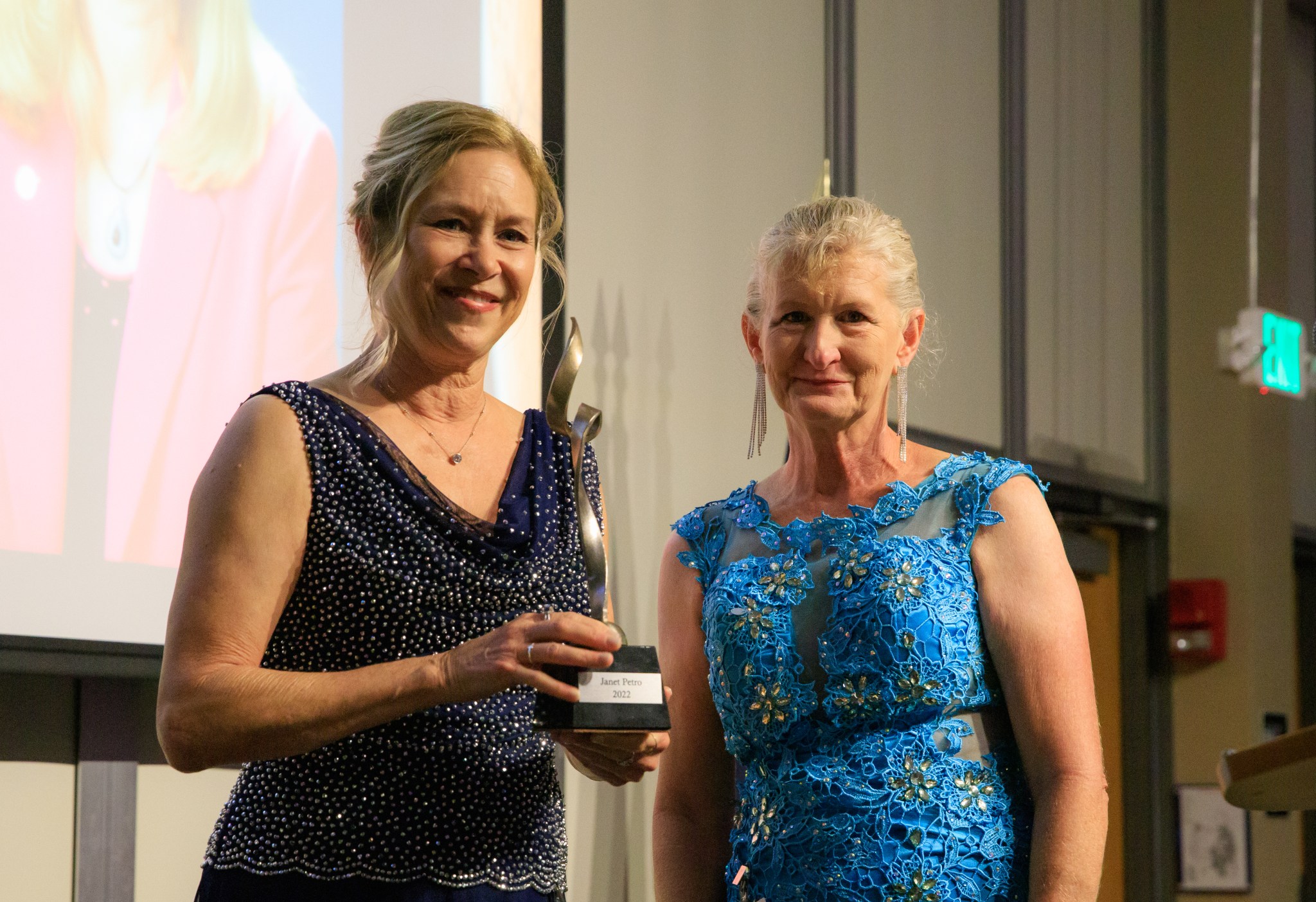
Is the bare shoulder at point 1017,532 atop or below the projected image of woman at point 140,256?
below

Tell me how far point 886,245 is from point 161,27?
1288mm

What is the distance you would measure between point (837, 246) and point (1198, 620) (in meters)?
4.58

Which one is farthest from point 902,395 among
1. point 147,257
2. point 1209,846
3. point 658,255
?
point 1209,846

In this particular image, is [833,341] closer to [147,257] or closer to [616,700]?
[616,700]

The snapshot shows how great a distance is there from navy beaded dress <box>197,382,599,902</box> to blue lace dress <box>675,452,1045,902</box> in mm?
442

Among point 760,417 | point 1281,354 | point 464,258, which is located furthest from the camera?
point 1281,354

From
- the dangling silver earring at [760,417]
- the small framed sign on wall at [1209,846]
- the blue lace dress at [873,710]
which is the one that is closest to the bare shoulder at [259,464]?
the blue lace dress at [873,710]

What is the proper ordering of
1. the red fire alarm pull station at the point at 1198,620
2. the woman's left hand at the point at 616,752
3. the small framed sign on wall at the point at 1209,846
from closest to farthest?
the woman's left hand at the point at 616,752 → the small framed sign on wall at the point at 1209,846 → the red fire alarm pull station at the point at 1198,620

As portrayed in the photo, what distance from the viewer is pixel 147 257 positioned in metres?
2.42

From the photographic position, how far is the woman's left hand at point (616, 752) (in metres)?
1.50

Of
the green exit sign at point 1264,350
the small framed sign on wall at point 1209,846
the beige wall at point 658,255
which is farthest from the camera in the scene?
the small framed sign on wall at point 1209,846

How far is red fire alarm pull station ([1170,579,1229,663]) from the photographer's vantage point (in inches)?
237

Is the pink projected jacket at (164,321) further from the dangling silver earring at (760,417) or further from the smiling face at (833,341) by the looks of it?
the smiling face at (833,341)

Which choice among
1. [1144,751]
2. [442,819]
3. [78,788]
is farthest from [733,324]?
[1144,751]
